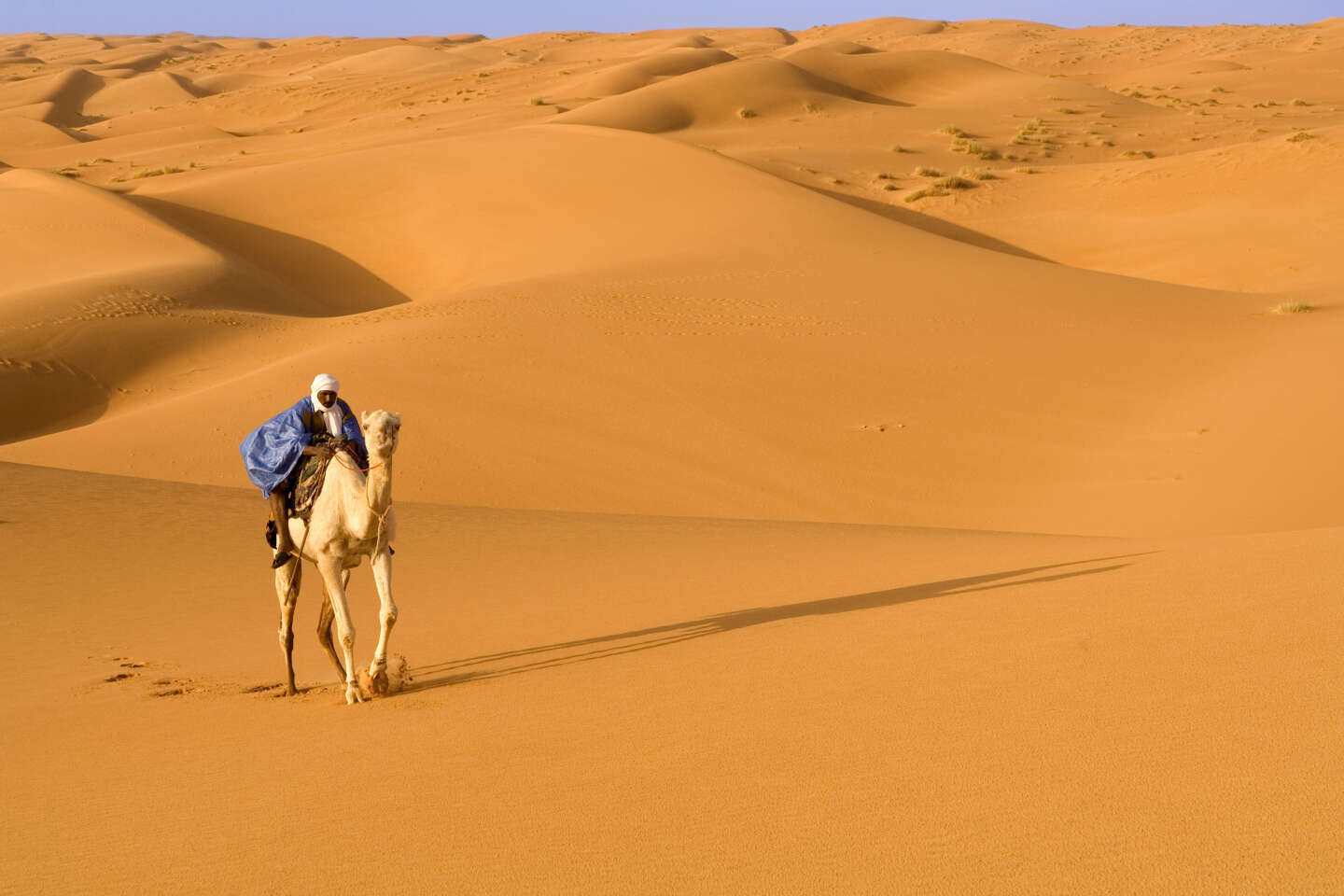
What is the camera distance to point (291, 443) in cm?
782

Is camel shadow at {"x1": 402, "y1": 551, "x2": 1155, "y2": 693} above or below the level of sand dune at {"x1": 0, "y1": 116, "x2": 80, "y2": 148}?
below

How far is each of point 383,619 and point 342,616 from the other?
0.40 metres

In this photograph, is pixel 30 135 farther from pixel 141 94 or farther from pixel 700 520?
pixel 700 520

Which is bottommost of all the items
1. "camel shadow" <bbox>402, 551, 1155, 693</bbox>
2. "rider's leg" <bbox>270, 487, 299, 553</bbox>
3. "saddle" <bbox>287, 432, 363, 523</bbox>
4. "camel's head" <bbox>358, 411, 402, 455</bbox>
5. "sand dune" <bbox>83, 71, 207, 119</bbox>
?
"camel shadow" <bbox>402, 551, 1155, 693</bbox>

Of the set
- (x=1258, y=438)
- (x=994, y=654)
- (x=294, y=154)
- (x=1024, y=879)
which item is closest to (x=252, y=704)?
(x=994, y=654)

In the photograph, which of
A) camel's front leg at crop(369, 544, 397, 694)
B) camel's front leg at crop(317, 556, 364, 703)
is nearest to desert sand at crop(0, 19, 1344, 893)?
camel's front leg at crop(369, 544, 397, 694)

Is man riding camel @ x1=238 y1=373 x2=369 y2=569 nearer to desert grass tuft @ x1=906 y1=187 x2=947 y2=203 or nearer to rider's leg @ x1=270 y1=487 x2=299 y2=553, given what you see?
rider's leg @ x1=270 y1=487 x2=299 y2=553

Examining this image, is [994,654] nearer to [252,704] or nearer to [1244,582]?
[1244,582]

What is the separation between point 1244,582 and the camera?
316 inches

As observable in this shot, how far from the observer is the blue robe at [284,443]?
25.7 feet

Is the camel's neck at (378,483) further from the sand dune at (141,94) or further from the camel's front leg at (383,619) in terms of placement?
the sand dune at (141,94)

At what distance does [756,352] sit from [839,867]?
15.2m

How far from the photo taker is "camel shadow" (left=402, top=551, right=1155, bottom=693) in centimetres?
804

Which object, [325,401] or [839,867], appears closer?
[839,867]
